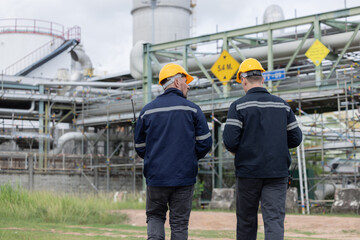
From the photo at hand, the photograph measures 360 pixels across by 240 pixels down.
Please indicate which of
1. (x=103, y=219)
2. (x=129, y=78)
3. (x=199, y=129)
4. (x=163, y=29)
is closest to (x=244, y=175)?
(x=199, y=129)

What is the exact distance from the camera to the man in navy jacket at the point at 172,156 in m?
4.62

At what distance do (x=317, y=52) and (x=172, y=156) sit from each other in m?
16.0

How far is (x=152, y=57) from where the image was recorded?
80.2ft

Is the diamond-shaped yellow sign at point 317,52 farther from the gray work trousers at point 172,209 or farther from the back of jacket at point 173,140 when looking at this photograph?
Answer: the gray work trousers at point 172,209

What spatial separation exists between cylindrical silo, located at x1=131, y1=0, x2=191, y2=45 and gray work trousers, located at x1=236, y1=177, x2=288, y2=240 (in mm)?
30562

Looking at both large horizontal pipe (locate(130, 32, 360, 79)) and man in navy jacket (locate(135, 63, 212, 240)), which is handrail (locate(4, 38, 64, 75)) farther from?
man in navy jacket (locate(135, 63, 212, 240))

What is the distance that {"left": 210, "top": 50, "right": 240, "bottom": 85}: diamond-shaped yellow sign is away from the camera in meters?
21.7

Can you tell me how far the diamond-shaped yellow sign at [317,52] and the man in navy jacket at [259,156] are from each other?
15056 millimetres

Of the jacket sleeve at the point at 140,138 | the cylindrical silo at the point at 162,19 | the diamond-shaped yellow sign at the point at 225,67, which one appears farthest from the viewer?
the cylindrical silo at the point at 162,19

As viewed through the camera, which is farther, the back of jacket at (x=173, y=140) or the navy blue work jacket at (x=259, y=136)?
the navy blue work jacket at (x=259, y=136)

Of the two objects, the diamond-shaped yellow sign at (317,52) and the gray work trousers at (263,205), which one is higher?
the diamond-shaped yellow sign at (317,52)

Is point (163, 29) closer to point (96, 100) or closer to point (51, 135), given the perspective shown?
point (96, 100)

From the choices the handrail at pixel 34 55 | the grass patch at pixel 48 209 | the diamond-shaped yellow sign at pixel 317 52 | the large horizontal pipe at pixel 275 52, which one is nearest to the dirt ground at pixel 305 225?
the grass patch at pixel 48 209

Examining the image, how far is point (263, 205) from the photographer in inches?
188
